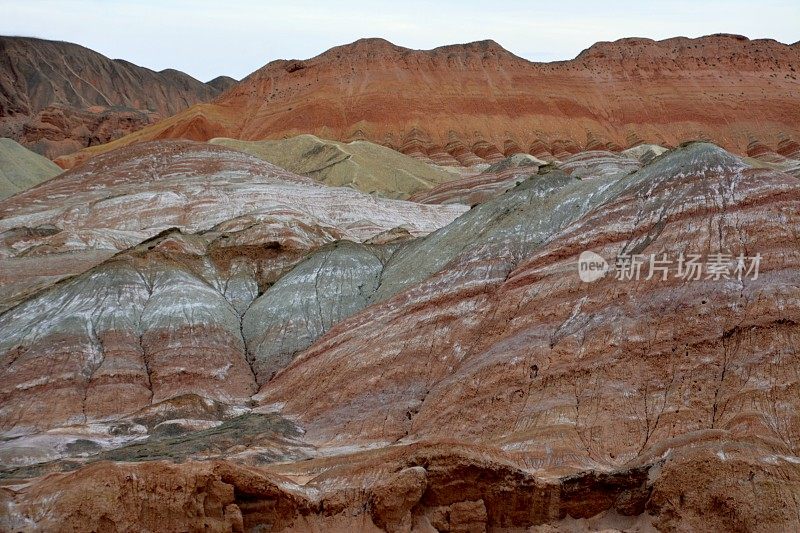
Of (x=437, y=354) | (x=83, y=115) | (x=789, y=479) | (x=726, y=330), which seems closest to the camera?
(x=789, y=479)

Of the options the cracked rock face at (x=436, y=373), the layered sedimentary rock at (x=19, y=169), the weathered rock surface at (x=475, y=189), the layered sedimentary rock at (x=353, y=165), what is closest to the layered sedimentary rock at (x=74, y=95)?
the layered sedimentary rock at (x=19, y=169)

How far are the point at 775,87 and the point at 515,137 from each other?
2728 cm

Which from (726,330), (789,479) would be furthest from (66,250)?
(789,479)

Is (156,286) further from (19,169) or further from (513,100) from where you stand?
(513,100)

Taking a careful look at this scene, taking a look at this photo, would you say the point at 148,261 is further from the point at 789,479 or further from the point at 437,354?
the point at 789,479

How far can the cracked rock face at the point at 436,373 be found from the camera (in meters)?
14.5

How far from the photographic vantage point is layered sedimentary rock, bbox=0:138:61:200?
81.7 m

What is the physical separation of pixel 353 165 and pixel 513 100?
112ft

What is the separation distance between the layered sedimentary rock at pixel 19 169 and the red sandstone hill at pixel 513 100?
9476 mm

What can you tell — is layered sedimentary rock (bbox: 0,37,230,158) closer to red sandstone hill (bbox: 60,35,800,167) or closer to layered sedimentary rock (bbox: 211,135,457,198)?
red sandstone hill (bbox: 60,35,800,167)

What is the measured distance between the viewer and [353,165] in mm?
70750

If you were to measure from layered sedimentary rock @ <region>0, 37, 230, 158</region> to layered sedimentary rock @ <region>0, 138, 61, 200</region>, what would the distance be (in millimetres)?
20193

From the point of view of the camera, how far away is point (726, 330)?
20.5m

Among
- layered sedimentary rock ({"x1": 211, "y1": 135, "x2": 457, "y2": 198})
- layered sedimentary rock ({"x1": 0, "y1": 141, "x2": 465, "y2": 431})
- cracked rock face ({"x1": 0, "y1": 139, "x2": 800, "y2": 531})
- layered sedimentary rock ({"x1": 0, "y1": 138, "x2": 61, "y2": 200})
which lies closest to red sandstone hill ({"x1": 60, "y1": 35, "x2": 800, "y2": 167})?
layered sedimentary rock ({"x1": 0, "y1": 138, "x2": 61, "y2": 200})
